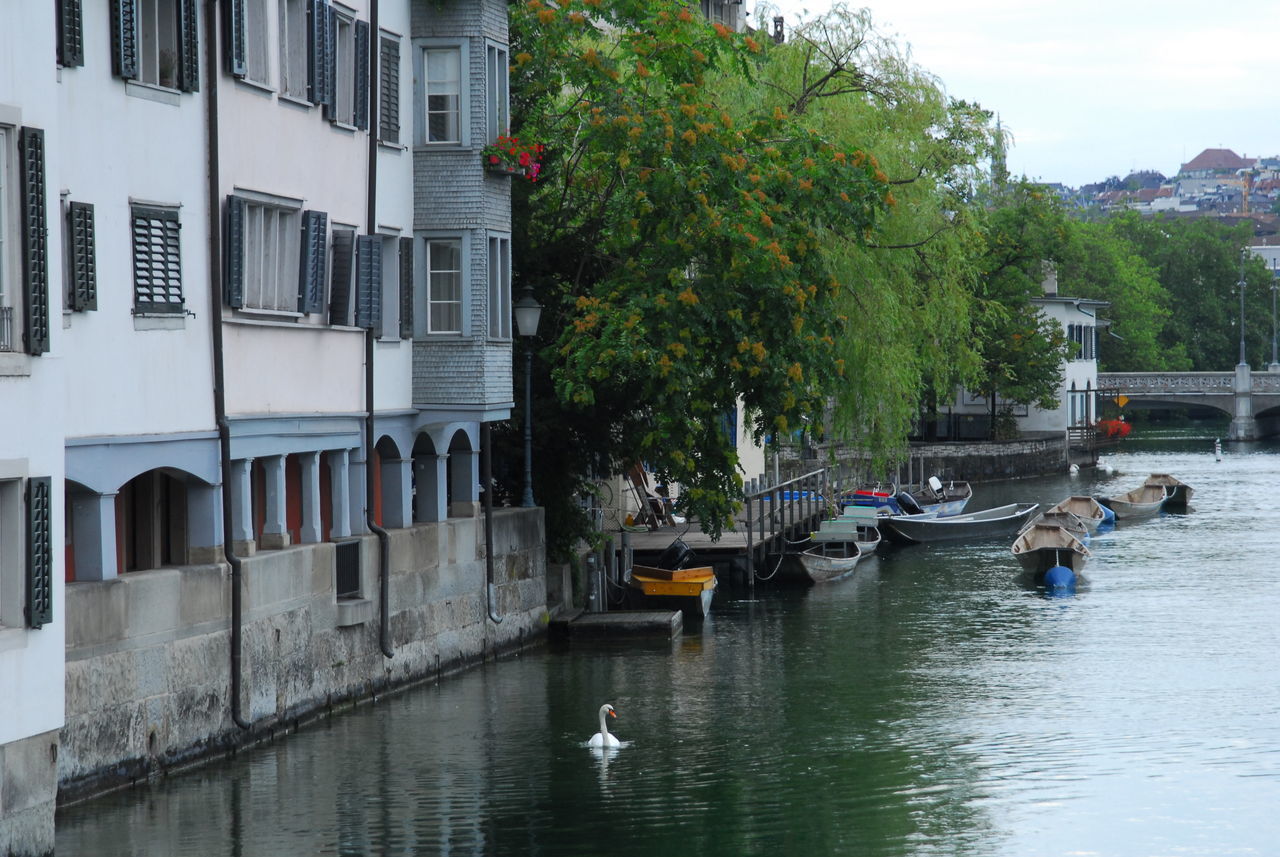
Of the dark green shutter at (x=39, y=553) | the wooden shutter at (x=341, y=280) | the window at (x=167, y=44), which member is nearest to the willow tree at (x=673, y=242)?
the wooden shutter at (x=341, y=280)

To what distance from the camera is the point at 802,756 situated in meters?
23.9

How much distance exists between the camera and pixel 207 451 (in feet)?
72.3

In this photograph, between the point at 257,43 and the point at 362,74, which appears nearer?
the point at 257,43

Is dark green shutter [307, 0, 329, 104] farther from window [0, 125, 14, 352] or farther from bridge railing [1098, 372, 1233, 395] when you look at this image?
bridge railing [1098, 372, 1233, 395]

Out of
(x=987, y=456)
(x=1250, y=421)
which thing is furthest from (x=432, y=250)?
(x=1250, y=421)

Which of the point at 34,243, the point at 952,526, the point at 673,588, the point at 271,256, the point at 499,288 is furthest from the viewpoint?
the point at 952,526

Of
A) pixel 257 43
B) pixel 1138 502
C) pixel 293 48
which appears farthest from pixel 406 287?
pixel 1138 502

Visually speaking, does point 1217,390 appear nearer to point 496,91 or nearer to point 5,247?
point 496,91

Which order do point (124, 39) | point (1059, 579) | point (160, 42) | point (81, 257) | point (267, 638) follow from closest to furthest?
point (81, 257) → point (124, 39) → point (160, 42) → point (267, 638) → point (1059, 579)

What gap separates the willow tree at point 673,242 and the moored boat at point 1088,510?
31.7 metres

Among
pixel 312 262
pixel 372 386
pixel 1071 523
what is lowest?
pixel 1071 523

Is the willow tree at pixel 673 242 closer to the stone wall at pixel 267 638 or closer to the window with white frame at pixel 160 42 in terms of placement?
the stone wall at pixel 267 638

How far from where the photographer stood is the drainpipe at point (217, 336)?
22.2 metres

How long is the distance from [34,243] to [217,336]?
581cm
